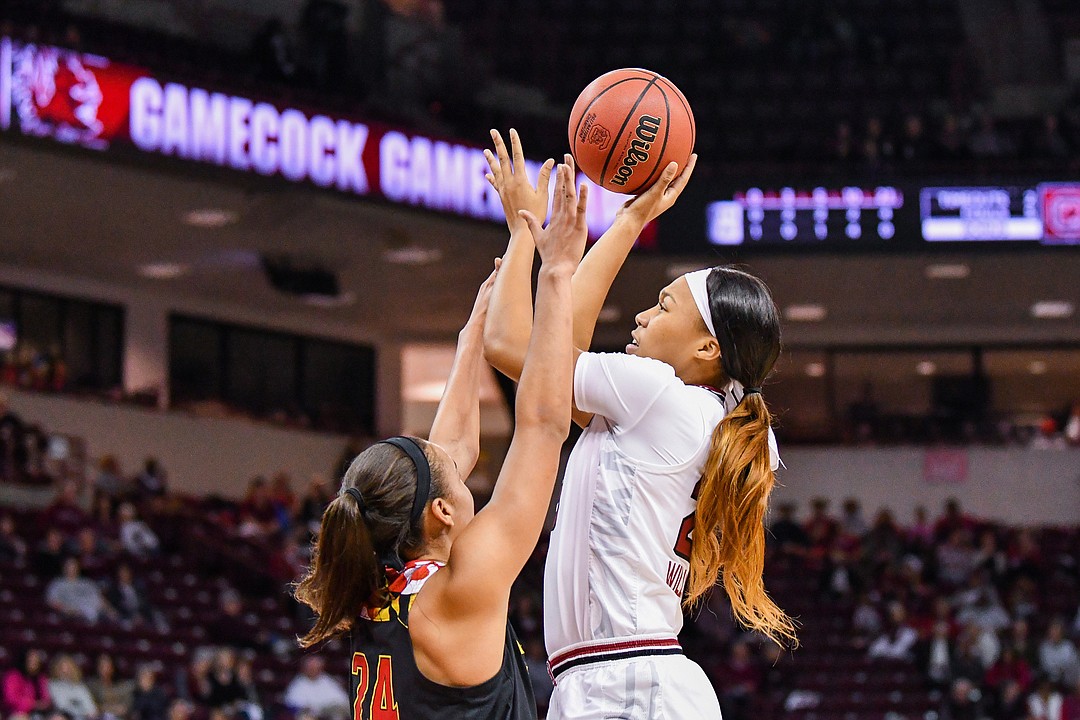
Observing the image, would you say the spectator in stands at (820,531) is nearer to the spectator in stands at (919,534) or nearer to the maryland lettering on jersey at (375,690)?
the spectator in stands at (919,534)

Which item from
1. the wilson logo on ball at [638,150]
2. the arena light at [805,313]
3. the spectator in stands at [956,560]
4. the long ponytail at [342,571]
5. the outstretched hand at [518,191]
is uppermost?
the arena light at [805,313]

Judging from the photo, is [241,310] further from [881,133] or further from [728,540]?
[728,540]

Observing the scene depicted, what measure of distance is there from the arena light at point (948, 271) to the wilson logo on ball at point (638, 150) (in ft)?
51.9

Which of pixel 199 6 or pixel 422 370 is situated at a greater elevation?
pixel 199 6

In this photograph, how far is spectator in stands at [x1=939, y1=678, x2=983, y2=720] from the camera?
14570 mm

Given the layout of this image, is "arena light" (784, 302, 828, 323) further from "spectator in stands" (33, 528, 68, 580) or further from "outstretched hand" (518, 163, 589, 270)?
"outstretched hand" (518, 163, 589, 270)

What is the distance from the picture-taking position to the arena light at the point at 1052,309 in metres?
20.7

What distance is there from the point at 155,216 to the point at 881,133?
319 inches

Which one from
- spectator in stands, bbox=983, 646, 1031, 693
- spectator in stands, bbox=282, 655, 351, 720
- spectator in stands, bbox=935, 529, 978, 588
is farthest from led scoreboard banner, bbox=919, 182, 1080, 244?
spectator in stands, bbox=282, 655, 351, 720

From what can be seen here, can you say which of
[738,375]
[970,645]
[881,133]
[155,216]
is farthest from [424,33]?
[738,375]

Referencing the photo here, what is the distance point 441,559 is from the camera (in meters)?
2.63

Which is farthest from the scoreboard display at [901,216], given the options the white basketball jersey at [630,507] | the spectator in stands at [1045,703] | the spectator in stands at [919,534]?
the white basketball jersey at [630,507]

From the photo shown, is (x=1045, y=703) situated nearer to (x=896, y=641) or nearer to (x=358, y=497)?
(x=896, y=641)

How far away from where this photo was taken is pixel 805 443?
21.6 meters
